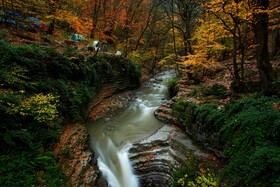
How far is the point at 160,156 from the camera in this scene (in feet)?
22.8

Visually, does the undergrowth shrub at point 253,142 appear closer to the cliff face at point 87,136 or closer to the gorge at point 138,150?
the gorge at point 138,150

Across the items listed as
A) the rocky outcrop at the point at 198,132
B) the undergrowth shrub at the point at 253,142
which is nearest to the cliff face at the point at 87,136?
the rocky outcrop at the point at 198,132

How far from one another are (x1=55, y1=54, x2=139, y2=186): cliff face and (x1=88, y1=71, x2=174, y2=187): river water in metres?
0.53

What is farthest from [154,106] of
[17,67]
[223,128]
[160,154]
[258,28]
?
[17,67]

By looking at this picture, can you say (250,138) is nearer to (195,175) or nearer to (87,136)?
(195,175)

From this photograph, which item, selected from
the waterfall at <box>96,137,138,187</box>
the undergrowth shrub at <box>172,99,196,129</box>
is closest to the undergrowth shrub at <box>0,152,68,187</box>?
the waterfall at <box>96,137,138,187</box>

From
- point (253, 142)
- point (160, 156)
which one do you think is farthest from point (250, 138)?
point (160, 156)

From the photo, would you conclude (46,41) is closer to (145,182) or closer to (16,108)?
(16,108)

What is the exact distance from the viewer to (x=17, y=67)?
6.38 m

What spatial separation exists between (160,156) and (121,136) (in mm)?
2416

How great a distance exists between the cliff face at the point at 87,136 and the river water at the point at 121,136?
1.73 ft

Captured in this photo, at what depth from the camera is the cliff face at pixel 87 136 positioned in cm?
577

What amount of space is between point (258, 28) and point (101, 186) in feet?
25.5

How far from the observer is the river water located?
6.82m
